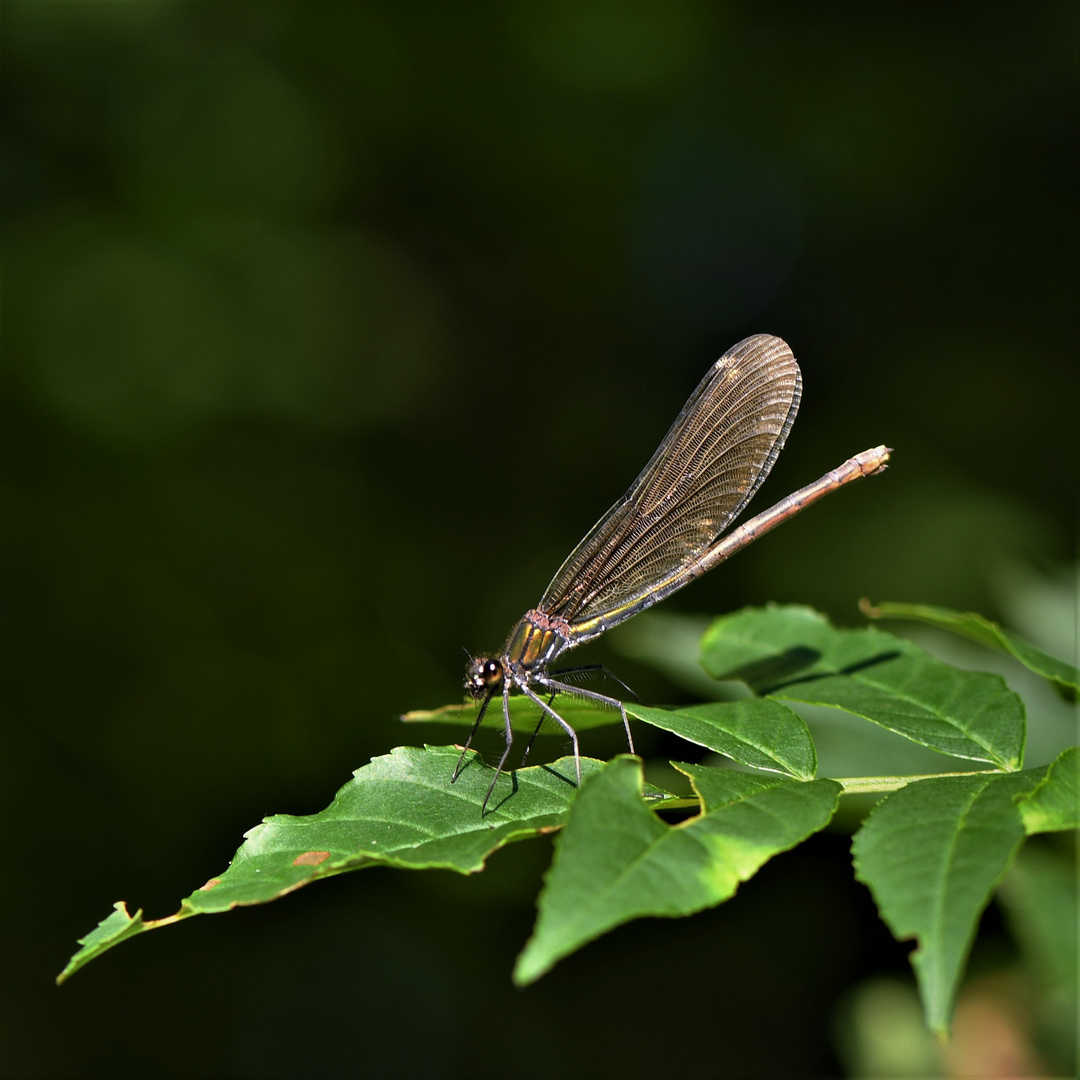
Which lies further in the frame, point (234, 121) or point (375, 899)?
point (234, 121)

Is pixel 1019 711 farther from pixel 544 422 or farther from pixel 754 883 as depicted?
pixel 544 422

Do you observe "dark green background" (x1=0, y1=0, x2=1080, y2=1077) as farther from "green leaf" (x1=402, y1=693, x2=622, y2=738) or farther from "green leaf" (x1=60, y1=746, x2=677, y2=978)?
"green leaf" (x1=60, y1=746, x2=677, y2=978)

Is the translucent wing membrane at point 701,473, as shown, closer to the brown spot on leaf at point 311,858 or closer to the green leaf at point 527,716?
the green leaf at point 527,716

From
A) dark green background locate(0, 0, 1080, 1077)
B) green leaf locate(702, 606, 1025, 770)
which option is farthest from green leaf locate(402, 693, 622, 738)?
dark green background locate(0, 0, 1080, 1077)

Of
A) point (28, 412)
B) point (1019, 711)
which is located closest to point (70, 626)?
point (28, 412)

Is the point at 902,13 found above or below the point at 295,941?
above

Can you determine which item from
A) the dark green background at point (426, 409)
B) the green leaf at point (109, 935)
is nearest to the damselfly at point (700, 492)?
the dark green background at point (426, 409)
